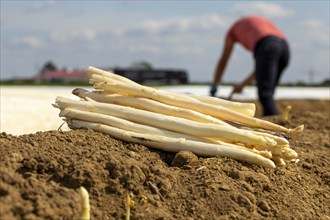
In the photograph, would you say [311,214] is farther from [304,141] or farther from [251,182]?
[304,141]

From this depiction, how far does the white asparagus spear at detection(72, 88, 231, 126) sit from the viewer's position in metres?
2.47

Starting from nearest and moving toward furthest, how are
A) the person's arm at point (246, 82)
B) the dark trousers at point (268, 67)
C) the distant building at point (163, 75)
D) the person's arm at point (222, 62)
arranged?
the dark trousers at point (268, 67) < the person's arm at point (222, 62) < the person's arm at point (246, 82) < the distant building at point (163, 75)

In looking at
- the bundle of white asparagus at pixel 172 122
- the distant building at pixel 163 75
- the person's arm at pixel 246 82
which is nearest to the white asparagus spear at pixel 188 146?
the bundle of white asparagus at pixel 172 122

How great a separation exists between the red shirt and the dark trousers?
0.34 feet

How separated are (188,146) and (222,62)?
16.6 feet

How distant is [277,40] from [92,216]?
15.3 feet

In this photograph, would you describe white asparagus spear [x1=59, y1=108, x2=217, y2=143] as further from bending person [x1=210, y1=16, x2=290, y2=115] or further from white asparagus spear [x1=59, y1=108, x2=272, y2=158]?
bending person [x1=210, y1=16, x2=290, y2=115]

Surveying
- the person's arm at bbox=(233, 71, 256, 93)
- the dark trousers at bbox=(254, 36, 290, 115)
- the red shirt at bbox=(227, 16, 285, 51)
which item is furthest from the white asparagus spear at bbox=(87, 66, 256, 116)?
the person's arm at bbox=(233, 71, 256, 93)

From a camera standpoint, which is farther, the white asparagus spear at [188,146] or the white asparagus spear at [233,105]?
the white asparagus spear at [233,105]

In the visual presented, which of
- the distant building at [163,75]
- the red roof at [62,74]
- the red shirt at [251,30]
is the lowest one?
the red roof at [62,74]

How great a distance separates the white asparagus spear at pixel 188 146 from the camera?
2318mm

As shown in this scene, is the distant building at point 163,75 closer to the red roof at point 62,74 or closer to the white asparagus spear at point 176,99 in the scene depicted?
the white asparagus spear at point 176,99

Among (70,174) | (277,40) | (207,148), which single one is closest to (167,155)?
(207,148)

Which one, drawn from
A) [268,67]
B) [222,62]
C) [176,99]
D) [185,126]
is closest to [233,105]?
[176,99]
